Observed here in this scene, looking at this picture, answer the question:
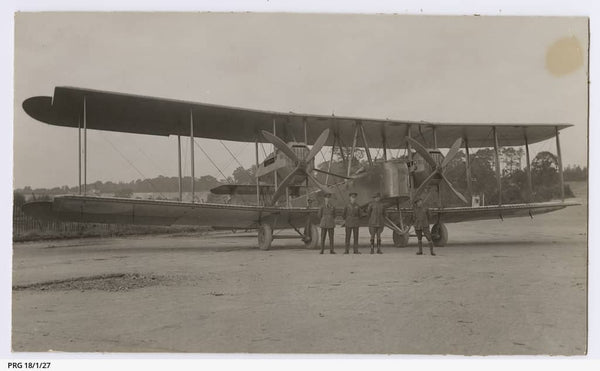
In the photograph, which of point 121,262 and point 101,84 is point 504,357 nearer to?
point 121,262

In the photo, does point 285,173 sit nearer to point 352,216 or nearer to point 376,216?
point 352,216

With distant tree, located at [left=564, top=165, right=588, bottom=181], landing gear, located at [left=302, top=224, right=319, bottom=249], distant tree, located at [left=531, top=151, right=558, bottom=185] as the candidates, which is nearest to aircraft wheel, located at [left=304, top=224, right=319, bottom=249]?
landing gear, located at [left=302, top=224, right=319, bottom=249]

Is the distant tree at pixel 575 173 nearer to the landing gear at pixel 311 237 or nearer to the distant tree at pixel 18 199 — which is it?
the landing gear at pixel 311 237

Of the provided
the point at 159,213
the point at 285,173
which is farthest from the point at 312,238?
the point at 159,213

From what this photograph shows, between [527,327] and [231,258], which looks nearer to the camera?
[527,327]

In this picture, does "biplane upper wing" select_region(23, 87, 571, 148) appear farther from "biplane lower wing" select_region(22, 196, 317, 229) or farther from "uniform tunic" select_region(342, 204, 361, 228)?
"uniform tunic" select_region(342, 204, 361, 228)

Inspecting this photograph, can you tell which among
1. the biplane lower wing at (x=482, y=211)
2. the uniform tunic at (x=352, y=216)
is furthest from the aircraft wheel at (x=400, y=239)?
the uniform tunic at (x=352, y=216)

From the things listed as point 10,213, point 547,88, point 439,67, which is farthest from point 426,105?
point 10,213

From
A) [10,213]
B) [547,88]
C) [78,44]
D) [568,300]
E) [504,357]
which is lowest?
[504,357]
